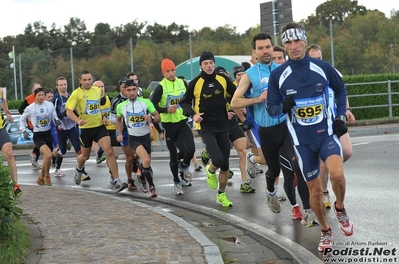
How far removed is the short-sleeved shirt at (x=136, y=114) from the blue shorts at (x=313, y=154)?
18.2 feet

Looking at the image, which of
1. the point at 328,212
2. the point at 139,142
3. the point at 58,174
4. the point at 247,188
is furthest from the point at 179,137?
the point at 58,174

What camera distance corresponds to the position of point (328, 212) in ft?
33.6

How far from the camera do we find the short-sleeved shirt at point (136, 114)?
13.2 m

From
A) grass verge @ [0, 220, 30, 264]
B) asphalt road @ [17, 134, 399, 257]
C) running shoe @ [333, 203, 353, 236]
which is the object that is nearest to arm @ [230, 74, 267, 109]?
asphalt road @ [17, 134, 399, 257]

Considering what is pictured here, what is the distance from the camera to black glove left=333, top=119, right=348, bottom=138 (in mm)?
7750

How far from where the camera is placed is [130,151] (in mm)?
14359

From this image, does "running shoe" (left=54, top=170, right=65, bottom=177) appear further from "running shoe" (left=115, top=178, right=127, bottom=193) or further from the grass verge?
the grass verge

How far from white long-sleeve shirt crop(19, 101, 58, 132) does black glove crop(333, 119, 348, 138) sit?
8.95 meters

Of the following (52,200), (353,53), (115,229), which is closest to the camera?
(115,229)

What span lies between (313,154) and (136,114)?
5727 mm

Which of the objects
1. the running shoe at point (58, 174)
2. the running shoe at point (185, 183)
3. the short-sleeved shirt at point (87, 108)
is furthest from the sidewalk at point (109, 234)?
the running shoe at point (58, 174)

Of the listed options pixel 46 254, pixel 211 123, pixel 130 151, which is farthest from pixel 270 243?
pixel 130 151

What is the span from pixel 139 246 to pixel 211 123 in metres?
3.76

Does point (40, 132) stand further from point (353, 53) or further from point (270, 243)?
point (353, 53)
